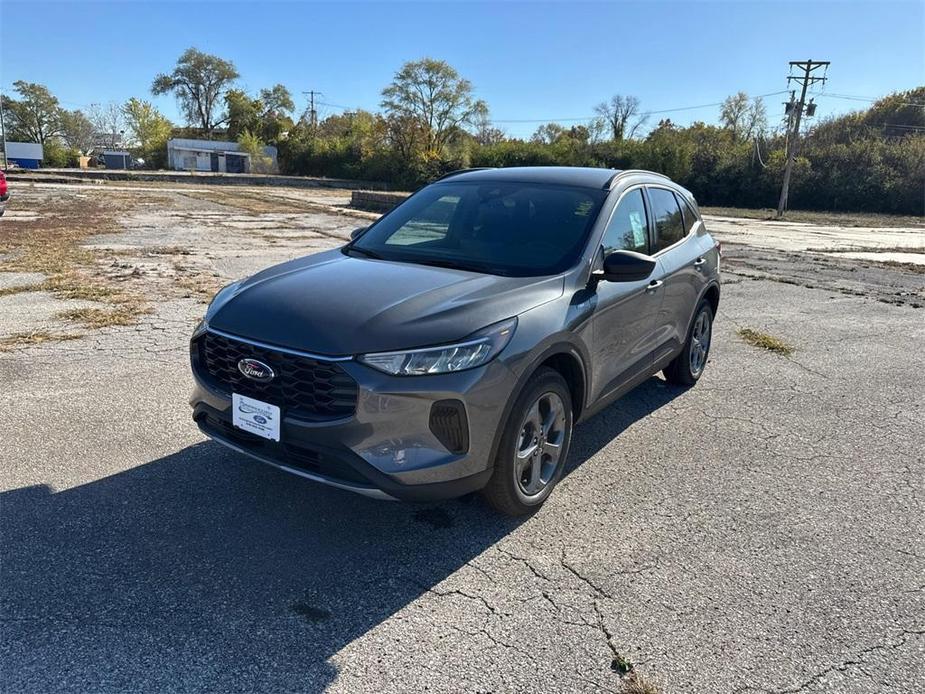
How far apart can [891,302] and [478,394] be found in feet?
31.9

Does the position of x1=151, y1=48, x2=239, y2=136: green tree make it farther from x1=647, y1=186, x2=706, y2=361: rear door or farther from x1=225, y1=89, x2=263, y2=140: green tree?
x1=647, y1=186, x2=706, y2=361: rear door

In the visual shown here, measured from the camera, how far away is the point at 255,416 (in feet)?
10.0

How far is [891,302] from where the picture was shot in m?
10.1

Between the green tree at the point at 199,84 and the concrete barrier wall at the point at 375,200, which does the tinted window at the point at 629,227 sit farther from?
the green tree at the point at 199,84

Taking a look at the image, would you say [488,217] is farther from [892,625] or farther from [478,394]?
[892,625]

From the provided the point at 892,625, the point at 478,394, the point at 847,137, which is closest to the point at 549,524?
the point at 478,394

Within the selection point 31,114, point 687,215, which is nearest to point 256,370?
point 687,215

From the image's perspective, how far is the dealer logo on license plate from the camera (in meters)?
2.98

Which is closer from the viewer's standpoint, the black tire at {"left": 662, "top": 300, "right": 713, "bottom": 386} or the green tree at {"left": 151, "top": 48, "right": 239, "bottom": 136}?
the black tire at {"left": 662, "top": 300, "right": 713, "bottom": 386}

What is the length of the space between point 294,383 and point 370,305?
1.67ft

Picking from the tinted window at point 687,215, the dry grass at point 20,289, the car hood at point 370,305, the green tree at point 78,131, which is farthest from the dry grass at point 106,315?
the green tree at point 78,131

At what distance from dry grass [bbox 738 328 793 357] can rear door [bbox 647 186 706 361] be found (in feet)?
6.91

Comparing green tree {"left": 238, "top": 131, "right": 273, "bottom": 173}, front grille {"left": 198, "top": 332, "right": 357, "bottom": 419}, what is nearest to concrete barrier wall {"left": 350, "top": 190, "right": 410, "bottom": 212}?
front grille {"left": 198, "top": 332, "right": 357, "bottom": 419}

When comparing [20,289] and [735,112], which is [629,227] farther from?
[735,112]
